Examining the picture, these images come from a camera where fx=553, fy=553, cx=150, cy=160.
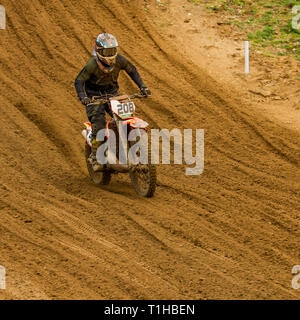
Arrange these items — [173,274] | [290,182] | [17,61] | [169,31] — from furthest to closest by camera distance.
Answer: [169,31] < [17,61] < [290,182] < [173,274]

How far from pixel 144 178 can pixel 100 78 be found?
1.78m

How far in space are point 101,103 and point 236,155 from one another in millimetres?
3207

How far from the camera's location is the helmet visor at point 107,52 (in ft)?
27.8

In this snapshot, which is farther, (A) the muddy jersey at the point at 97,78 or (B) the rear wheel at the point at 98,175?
(B) the rear wheel at the point at 98,175

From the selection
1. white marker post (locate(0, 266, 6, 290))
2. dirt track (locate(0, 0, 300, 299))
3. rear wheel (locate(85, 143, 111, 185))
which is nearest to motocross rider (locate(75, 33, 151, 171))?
rear wheel (locate(85, 143, 111, 185))

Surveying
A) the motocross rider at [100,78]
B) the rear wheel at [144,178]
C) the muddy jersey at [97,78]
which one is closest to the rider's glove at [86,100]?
the motocross rider at [100,78]

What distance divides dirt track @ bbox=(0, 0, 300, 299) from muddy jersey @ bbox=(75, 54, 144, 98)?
1.63 metres

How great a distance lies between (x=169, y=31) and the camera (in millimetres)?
15836

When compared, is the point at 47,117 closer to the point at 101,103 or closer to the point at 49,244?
the point at 101,103

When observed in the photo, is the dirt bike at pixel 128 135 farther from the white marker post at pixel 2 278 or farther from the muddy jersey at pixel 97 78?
the white marker post at pixel 2 278

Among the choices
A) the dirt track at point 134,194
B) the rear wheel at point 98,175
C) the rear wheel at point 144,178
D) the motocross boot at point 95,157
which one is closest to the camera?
the dirt track at point 134,194

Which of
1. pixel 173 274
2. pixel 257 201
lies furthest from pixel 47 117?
pixel 173 274

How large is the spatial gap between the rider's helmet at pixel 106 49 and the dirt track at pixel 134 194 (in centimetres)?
212

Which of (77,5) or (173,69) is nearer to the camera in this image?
(173,69)
